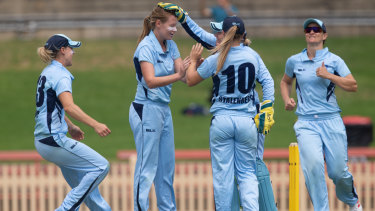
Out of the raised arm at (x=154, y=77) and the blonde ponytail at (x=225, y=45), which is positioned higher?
the blonde ponytail at (x=225, y=45)

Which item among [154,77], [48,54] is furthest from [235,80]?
[48,54]

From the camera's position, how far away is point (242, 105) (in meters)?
8.12

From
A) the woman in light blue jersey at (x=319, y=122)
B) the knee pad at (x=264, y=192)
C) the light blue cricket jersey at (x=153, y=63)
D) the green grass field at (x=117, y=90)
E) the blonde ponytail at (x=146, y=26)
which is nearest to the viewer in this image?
the light blue cricket jersey at (x=153, y=63)

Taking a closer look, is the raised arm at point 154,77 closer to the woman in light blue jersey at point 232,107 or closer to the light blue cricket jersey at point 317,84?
the woman in light blue jersey at point 232,107

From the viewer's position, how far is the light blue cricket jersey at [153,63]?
830cm

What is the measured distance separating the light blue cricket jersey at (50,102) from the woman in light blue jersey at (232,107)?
1404mm

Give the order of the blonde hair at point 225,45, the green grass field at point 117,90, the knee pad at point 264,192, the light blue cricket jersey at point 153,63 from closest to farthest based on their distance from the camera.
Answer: the blonde hair at point 225,45, the light blue cricket jersey at point 153,63, the knee pad at point 264,192, the green grass field at point 117,90

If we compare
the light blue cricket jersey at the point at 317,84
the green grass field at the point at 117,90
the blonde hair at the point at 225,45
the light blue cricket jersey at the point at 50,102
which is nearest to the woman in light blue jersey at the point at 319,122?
the light blue cricket jersey at the point at 317,84

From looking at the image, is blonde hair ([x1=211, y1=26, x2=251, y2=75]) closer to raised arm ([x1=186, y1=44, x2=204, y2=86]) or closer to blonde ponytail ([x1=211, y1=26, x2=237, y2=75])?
blonde ponytail ([x1=211, y1=26, x2=237, y2=75])

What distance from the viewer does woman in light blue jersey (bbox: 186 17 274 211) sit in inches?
316

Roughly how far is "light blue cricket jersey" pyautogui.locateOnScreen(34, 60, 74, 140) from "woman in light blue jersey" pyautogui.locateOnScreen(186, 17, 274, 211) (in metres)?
1.40

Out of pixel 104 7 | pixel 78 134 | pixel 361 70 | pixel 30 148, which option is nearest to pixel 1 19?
pixel 104 7

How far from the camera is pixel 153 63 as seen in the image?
27.3 ft

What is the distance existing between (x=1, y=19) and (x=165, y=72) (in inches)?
839
